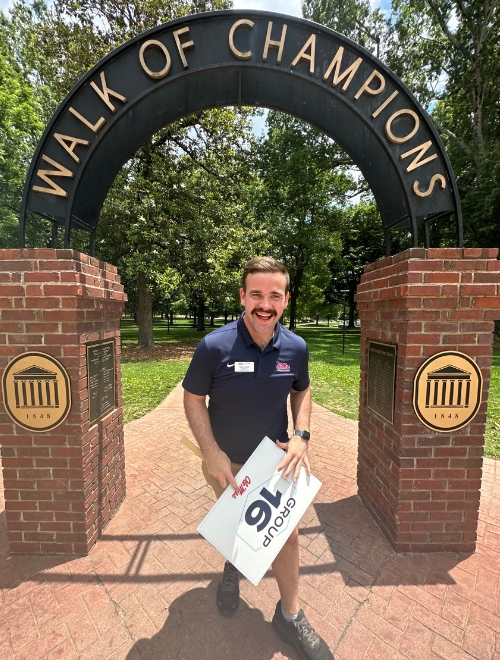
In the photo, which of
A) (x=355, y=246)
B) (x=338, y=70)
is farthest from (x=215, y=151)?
(x=355, y=246)

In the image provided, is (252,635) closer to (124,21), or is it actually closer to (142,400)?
(142,400)

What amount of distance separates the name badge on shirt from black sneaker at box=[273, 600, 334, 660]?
147cm

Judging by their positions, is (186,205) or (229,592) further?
(186,205)

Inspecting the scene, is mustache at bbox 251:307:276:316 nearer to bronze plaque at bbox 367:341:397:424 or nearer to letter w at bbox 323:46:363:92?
bronze plaque at bbox 367:341:397:424

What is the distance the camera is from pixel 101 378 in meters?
2.85

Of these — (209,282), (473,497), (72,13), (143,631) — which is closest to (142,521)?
(143,631)

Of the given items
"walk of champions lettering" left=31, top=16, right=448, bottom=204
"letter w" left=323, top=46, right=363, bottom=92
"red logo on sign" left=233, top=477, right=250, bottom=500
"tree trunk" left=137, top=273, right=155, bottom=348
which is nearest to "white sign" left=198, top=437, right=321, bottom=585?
"red logo on sign" left=233, top=477, right=250, bottom=500

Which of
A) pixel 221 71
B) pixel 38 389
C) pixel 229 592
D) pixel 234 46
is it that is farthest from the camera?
pixel 221 71

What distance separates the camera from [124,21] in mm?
11391

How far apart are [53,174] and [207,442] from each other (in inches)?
92.9

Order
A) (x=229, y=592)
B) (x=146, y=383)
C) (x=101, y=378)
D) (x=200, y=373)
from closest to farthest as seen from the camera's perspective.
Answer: (x=200, y=373) < (x=229, y=592) < (x=101, y=378) < (x=146, y=383)

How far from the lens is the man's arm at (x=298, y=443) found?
6.25 ft

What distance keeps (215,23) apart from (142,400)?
6.35m

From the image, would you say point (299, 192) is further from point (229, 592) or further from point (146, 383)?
point (229, 592)
